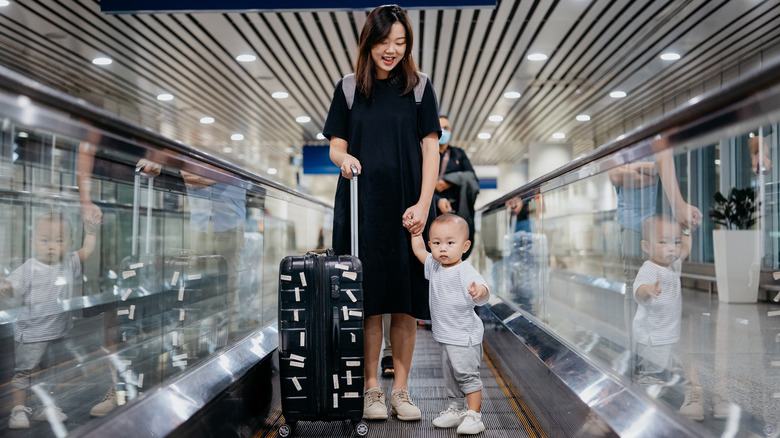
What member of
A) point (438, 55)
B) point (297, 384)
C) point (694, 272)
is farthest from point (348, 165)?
point (438, 55)

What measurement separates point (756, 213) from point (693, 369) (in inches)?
25.8

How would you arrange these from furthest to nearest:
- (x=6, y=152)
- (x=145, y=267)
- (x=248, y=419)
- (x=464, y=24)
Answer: (x=464, y=24)
(x=248, y=419)
(x=145, y=267)
(x=6, y=152)

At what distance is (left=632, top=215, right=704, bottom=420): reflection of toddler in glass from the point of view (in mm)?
1978

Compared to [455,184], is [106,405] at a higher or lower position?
lower

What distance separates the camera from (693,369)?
2.04m

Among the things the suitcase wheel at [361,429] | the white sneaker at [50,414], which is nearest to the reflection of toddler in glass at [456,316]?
the suitcase wheel at [361,429]

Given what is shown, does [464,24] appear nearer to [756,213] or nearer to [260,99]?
[260,99]

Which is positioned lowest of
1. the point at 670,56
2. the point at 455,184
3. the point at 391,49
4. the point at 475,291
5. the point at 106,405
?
the point at 106,405

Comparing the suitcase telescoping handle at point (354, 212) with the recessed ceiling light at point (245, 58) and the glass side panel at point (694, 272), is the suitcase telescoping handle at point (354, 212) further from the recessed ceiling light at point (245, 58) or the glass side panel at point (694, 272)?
the recessed ceiling light at point (245, 58)

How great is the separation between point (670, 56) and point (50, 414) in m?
11.0

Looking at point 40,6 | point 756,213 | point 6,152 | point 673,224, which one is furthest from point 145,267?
point 40,6

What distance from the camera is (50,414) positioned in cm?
178

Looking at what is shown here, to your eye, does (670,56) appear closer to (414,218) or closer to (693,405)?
(414,218)

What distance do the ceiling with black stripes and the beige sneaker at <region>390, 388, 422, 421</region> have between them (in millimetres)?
5904
